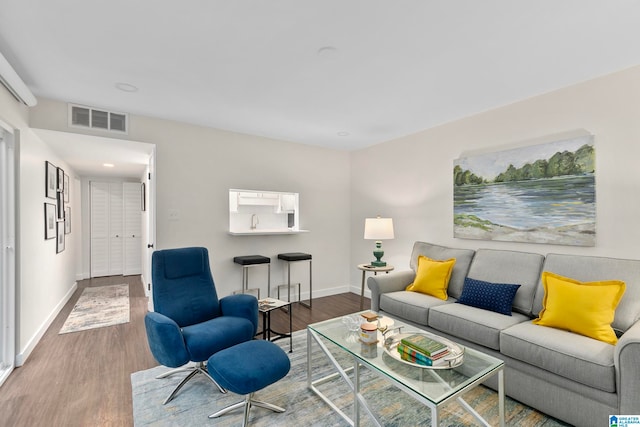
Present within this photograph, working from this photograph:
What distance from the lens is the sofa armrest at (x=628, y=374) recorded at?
159 cm

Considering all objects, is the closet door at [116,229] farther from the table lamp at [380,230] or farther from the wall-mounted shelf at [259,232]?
the table lamp at [380,230]

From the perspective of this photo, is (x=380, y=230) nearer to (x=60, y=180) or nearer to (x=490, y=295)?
(x=490, y=295)

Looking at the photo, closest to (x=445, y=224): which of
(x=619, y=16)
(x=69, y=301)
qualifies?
(x=619, y=16)

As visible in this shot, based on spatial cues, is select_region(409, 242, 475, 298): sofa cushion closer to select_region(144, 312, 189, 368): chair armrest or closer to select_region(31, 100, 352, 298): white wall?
select_region(31, 100, 352, 298): white wall

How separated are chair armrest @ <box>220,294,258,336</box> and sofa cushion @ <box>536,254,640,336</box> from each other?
236 centimetres

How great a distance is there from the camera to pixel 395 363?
5.86 feet

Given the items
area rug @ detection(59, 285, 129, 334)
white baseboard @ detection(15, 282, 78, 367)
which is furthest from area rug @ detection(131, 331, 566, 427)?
area rug @ detection(59, 285, 129, 334)

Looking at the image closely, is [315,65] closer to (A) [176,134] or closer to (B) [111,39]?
(B) [111,39]

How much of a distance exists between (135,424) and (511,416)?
7.86ft

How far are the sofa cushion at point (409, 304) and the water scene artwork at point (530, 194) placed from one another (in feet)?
3.13

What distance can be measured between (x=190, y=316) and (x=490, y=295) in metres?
2.58

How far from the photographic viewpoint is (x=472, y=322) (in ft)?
7.89

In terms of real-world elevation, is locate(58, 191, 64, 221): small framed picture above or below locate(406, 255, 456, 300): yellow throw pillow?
above

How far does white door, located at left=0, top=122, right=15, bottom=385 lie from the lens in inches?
98.4
